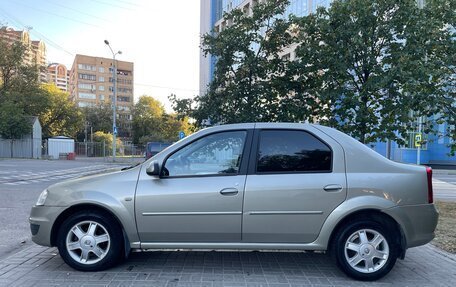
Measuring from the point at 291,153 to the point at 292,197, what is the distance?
546mm

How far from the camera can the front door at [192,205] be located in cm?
435

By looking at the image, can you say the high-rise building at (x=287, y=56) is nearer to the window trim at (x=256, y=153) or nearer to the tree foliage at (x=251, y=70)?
the tree foliage at (x=251, y=70)

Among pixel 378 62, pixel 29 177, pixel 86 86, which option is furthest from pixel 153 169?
pixel 86 86

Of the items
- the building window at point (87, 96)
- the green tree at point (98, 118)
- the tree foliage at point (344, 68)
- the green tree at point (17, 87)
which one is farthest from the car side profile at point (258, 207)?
the building window at point (87, 96)

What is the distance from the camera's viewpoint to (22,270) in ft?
14.9

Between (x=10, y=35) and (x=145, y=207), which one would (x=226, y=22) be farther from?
(x=10, y=35)

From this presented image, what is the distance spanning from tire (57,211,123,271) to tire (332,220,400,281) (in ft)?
8.50

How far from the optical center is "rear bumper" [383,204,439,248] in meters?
4.33

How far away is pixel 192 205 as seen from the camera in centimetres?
436

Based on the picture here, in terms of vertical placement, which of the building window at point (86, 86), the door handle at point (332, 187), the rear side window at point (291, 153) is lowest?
the door handle at point (332, 187)

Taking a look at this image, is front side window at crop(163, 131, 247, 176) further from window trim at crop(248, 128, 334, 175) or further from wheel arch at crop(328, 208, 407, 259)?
wheel arch at crop(328, 208, 407, 259)

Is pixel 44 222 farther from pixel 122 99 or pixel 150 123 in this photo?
pixel 122 99

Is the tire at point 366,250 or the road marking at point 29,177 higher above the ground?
the tire at point 366,250

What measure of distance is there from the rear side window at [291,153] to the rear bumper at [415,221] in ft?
3.04
